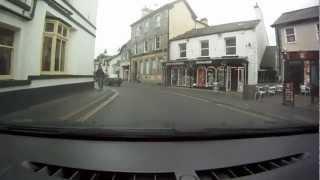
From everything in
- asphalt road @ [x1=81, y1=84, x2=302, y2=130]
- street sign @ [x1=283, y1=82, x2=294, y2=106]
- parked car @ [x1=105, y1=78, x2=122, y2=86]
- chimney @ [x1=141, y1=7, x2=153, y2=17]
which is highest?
chimney @ [x1=141, y1=7, x2=153, y2=17]

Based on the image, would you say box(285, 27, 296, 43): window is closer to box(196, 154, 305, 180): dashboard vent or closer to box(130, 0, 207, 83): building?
box(130, 0, 207, 83): building

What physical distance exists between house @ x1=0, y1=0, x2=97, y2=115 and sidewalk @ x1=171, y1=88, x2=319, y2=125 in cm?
82

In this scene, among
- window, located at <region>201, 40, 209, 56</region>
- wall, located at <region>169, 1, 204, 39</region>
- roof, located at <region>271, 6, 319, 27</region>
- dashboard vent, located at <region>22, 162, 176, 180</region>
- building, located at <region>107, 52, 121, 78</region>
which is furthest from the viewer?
window, located at <region>201, 40, 209, 56</region>

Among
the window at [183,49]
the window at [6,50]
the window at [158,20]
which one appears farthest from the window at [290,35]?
the window at [6,50]

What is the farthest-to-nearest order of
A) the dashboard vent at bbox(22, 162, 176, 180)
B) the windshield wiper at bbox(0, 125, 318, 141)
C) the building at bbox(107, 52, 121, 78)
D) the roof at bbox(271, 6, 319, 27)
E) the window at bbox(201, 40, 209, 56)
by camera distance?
the window at bbox(201, 40, 209, 56) < the building at bbox(107, 52, 121, 78) < the roof at bbox(271, 6, 319, 27) < the windshield wiper at bbox(0, 125, 318, 141) < the dashboard vent at bbox(22, 162, 176, 180)

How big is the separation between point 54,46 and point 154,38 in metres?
0.80

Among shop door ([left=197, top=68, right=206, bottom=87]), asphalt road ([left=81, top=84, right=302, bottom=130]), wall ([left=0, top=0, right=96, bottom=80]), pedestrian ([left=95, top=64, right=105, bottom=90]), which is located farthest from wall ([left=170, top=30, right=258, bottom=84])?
wall ([left=0, top=0, right=96, bottom=80])

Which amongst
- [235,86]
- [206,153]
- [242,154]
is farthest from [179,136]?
[235,86]

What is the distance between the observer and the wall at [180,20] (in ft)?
5.63

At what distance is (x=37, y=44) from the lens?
1.48m

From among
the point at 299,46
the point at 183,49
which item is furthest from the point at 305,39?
the point at 183,49

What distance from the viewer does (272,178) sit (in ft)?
4.54

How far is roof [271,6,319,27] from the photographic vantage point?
63.0 inches

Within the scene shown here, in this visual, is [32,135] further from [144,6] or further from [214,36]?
[214,36]
